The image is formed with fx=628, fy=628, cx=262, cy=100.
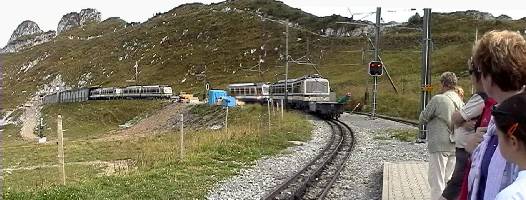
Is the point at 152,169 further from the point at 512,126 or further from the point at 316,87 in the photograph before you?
the point at 316,87

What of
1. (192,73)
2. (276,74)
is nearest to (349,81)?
(276,74)

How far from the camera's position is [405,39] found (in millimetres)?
90500

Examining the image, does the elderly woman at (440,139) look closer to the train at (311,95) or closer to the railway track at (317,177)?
the railway track at (317,177)

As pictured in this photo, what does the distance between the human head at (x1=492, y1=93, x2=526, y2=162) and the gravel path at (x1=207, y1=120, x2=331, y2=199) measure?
7758 millimetres

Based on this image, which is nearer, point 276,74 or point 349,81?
point 349,81

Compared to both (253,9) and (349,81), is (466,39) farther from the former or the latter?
(253,9)

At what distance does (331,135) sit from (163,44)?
111 meters

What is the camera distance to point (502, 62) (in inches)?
116

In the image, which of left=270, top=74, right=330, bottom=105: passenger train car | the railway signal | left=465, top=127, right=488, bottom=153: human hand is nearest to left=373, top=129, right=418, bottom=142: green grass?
the railway signal

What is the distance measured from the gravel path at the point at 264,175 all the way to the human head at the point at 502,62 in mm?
7038

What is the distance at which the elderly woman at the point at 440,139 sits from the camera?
6.59 m

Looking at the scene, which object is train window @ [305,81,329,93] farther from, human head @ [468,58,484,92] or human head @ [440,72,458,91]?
human head @ [468,58,484,92]

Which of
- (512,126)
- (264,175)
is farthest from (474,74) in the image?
(264,175)

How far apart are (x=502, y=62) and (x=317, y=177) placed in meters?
9.21
